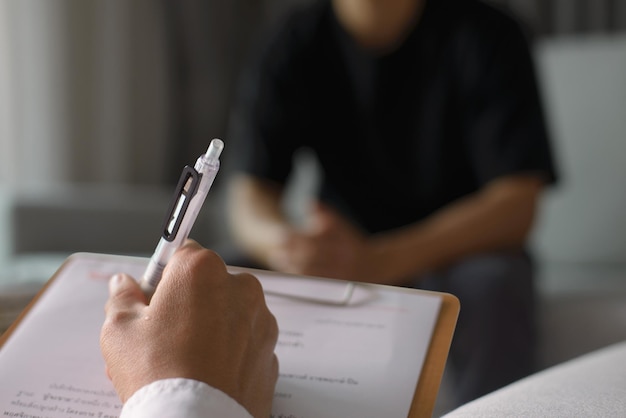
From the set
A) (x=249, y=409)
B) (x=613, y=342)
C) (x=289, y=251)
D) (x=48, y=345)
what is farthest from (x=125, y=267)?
(x=613, y=342)

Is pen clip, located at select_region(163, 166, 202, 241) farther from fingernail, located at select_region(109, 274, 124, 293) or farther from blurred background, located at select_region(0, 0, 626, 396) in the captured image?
blurred background, located at select_region(0, 0, 626, 396)

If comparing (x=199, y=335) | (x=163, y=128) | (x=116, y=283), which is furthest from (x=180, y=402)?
(x=163, y=128)

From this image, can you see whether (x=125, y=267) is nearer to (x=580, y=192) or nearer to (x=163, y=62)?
(x=580, y=192)

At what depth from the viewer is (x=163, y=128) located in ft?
7.77

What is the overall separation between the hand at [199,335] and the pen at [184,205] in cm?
2

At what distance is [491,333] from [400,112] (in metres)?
0.53

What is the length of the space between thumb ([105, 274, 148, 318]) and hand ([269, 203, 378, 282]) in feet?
2.00

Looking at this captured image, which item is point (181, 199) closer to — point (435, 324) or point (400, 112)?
point (435, 324)

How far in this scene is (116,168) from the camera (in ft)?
7.33

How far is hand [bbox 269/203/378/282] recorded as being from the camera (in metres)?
1.14

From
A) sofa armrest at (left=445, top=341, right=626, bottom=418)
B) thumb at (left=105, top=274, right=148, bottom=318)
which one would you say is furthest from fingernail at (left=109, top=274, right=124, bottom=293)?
sofa armrest at (left=445, top=341, right=626, bottom=418)

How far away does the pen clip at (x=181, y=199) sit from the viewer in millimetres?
Answer: 484

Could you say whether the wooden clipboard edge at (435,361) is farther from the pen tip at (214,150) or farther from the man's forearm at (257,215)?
the man's forearm at (257,215)

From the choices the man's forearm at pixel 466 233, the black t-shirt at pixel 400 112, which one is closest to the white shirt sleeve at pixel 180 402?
the man's forearm at pixel 466 233
